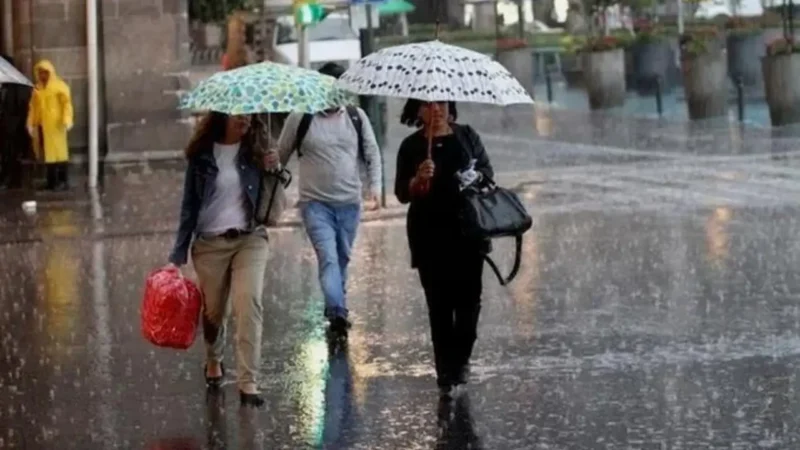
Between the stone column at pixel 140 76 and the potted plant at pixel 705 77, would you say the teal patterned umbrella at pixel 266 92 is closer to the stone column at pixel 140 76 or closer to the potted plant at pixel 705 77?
the stone column at pixel 140 76

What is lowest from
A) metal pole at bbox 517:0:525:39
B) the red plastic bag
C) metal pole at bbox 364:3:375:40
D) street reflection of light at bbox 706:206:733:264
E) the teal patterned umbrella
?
street reflection of light at bbox 706:206:733:264

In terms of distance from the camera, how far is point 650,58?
43.5 m

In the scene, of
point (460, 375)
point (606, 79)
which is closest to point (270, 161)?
point (460, 375)

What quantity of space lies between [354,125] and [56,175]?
507 inches

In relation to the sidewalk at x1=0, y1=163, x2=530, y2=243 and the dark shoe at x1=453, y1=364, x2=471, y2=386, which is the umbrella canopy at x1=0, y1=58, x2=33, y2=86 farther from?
the sidewalk at x1=0, y1=163, x2=530, y2=243

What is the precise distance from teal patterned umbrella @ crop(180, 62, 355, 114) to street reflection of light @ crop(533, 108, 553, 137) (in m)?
22.2

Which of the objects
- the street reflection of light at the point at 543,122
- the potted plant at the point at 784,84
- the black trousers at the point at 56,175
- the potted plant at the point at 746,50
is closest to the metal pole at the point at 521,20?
the potted plant at the point at 746,50

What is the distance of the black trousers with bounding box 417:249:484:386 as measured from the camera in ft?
31.3

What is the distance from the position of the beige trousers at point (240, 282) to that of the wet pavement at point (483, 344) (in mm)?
316

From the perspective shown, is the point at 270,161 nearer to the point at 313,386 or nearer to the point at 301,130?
the point at 313,386

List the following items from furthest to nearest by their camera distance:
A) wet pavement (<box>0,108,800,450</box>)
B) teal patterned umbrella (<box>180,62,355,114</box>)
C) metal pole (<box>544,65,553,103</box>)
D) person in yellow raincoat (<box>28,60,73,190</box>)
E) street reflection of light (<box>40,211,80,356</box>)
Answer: metal pole (<box>544,65,553,103</box>) < person in yellow raincoat (<box>28,60,73,190</box>) < street reflection of light (<box>40,211,80,356</box>) < teal patterned umbrella (<box>180,62,355,114</box>) < wet pavement (<box>0,108,800,450</box>)

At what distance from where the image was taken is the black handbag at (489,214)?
30.5 feet

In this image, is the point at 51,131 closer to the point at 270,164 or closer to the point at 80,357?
the point at 80,357

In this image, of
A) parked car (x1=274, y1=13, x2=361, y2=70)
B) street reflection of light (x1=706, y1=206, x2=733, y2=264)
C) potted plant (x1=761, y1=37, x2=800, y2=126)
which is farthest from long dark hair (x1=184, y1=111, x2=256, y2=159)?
parked car (x1=274, y1=13, x2=361, y2=70)
